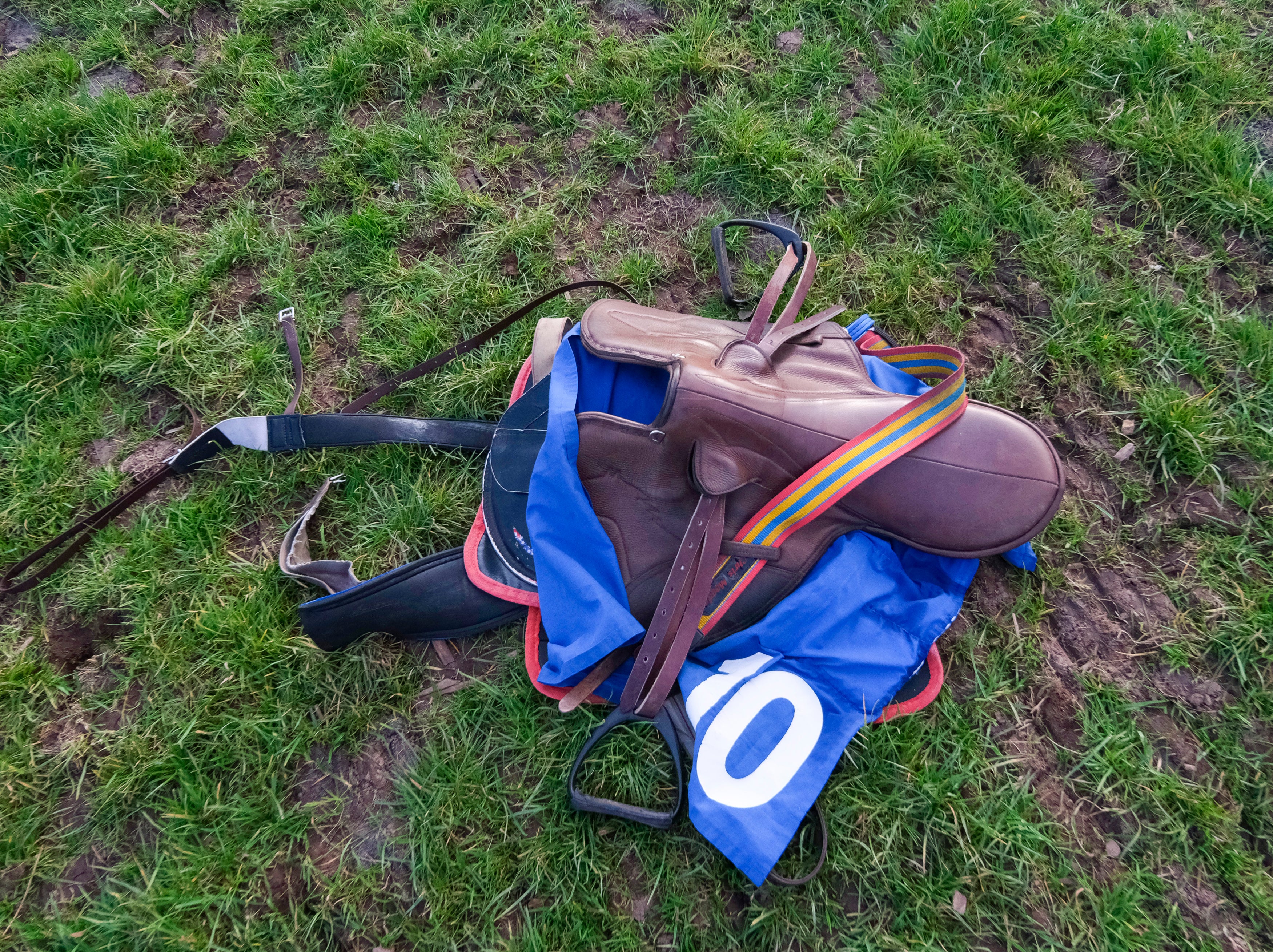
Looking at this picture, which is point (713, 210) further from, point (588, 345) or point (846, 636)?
point (846, 636)

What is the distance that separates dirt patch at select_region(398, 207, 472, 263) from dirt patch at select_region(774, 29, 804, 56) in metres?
1.55

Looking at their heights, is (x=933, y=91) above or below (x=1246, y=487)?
above

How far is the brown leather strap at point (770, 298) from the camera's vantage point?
2121 millimetres

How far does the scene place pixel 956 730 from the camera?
86.0 inches

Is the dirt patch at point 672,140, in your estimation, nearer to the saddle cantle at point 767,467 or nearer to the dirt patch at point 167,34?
the saddle cantle at point 767,467

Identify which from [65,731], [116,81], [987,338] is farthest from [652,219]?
[65,731]

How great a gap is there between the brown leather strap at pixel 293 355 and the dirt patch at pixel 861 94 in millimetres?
2449

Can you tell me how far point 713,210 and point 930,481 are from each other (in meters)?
1.47

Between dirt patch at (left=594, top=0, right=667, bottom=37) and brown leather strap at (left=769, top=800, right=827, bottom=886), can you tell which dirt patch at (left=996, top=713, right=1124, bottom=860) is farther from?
dirt patch at (left=594, top=0, right=667, bottom=37)

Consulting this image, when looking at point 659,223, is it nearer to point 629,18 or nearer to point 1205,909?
point 629,18

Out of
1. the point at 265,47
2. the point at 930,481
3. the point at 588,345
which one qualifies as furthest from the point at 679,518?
the point at 265,47

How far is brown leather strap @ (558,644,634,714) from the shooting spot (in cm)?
210

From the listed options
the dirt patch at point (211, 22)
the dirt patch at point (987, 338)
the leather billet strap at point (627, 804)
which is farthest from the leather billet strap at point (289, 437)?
the dirt patch at point (211, 22)

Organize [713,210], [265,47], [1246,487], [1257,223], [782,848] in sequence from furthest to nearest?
[265,47] → [713,210] → [1257,223] → [1246,487] → [782,848]
